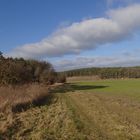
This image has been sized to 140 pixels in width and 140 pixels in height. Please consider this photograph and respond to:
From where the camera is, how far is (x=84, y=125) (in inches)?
571

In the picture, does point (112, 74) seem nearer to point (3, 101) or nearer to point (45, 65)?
point (45, 65)

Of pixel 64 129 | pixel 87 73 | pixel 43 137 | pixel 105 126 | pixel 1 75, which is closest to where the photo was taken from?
pixel 43 137

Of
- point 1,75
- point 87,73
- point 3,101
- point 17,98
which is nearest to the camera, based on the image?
point 3,101

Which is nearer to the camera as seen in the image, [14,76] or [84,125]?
[84,125]

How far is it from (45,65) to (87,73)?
3808 inches

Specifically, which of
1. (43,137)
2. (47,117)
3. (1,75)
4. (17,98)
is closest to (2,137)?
(43,137)

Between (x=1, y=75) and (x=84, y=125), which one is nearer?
(x=84, y=125)

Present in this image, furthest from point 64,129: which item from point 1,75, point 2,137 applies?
point 1,75

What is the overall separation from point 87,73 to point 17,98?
164 meters

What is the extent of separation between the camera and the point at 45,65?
9181 cm

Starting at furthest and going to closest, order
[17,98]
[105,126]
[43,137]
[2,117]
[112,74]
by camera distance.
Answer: [112,74]
[17,98]
[2,117]
[105,126]
[43,137]

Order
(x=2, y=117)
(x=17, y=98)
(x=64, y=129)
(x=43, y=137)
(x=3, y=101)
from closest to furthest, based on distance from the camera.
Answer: (x=43, y=137) → (x=64, y=129) → (x=2, y=117) → (x=3, y=101) → (x=17, y=98)

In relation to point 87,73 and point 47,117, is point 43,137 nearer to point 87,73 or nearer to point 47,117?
point 47,117

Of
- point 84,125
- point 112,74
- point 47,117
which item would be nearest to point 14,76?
point 47,117
